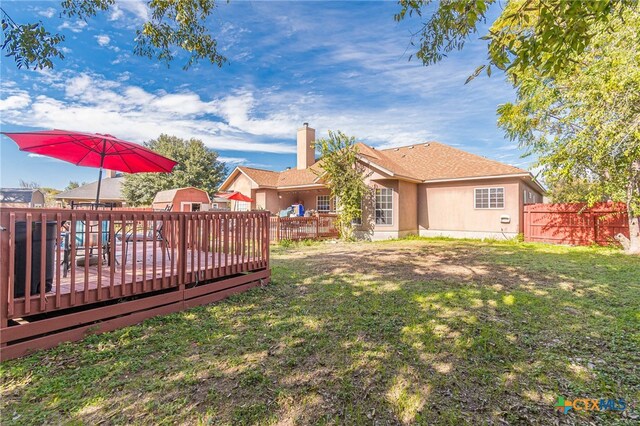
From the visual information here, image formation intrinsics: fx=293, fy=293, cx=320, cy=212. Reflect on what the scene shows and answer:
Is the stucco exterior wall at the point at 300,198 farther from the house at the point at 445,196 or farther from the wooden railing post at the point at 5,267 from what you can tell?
the wooden railing post at the point at 5,267

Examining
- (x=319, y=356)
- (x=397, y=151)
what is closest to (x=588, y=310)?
(x=319, y=356)

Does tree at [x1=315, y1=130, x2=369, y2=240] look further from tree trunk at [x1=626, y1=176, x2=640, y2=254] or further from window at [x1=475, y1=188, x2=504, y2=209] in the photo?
tree trunk at [x1=626, y1=176, x2=640, y2=254]

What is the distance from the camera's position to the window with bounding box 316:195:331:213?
749 inches

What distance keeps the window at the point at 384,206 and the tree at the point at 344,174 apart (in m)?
0.93

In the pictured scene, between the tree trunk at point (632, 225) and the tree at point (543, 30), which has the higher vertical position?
the tree at point (543, 30)

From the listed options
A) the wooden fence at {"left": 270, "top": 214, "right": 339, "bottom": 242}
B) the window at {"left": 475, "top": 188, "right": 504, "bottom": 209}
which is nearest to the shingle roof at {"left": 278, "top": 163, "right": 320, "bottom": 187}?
the wooden fence at {"left": 270, "top": 214, "right": 339, "bottom": 242}

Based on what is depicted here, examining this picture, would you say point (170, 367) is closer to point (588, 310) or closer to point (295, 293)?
point (295, 293)

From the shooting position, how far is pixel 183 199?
87.4 ft

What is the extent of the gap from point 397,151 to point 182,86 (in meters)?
14.1

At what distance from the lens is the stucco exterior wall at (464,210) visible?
14.1 m

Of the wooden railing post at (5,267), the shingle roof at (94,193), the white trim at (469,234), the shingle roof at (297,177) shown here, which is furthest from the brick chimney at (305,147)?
the shingle roof at (94,193)

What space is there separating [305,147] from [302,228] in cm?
926

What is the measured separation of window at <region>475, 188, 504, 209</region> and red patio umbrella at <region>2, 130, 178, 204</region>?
46.4 ft

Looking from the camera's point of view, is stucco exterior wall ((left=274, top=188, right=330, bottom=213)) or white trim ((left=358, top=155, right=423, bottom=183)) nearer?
white trim ((left=358, top=155, right=423, bottom=183))
